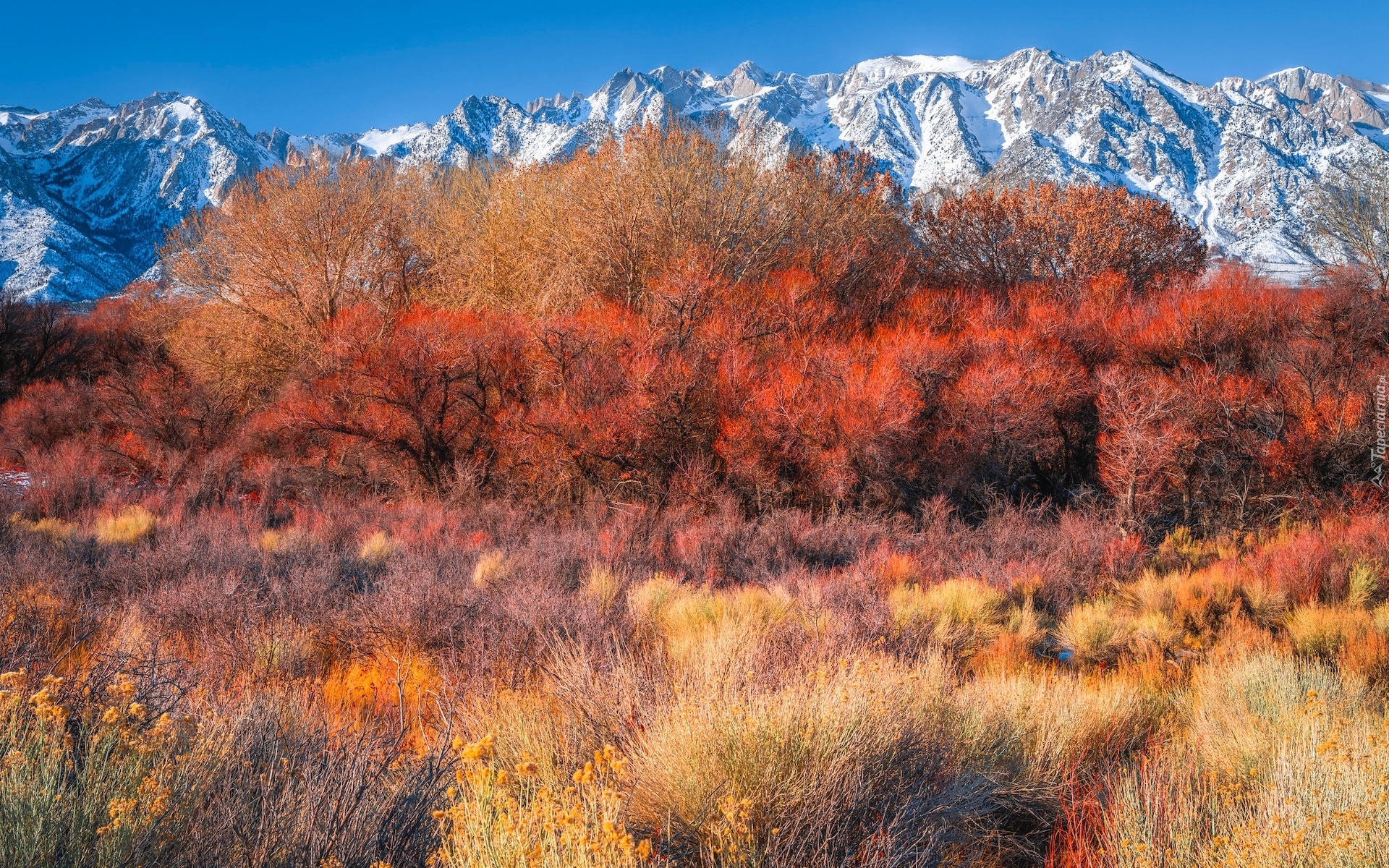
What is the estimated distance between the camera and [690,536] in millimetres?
11641

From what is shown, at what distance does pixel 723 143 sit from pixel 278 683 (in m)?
18.5

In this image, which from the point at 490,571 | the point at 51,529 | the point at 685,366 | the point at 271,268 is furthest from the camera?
the point at 271,268

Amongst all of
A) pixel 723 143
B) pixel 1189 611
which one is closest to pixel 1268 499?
pixel 1189 611

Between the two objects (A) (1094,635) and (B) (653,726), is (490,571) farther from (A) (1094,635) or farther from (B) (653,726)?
(A) (1094,635)

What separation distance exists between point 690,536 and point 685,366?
510cm

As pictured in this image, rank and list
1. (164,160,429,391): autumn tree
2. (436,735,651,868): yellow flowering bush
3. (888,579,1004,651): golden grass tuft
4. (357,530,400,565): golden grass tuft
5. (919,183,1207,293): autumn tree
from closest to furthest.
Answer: (436,735,651,868): yellow flowering bush < (888,579,1004,651): golden grass tuft < (357,530,400,565): golden grass tuft < (164,160,429,391): autumn tree < (919,183,1207,293): autumn tree

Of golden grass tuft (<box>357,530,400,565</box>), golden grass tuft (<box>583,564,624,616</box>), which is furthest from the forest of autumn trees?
golden grass tuft (<box>583,564,624,616</box>)

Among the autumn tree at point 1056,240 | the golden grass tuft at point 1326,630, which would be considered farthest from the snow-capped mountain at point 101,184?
the golden grass tuft at point 1326,630

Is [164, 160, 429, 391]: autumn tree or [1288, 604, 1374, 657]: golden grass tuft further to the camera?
[164, 160, 429, 391]: autumn tree

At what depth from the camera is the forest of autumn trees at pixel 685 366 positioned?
14.9 m

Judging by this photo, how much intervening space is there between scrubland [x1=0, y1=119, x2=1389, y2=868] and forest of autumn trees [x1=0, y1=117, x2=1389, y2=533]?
0.39 ft

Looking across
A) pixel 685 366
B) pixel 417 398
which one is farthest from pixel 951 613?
pixel 417 398

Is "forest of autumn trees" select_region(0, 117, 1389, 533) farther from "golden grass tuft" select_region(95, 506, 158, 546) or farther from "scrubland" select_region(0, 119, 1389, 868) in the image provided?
"golden grass tuft" select_region(95, 506, 158, 546)

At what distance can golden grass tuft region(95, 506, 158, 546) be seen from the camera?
9.05 m
